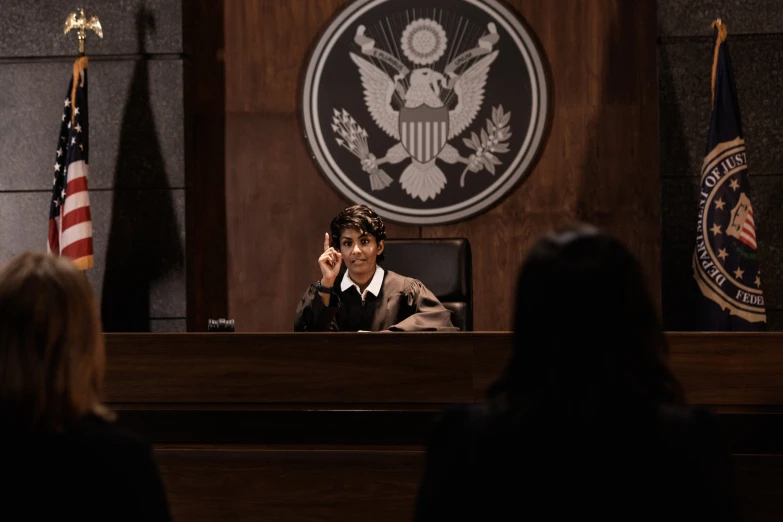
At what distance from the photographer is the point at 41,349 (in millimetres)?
1094

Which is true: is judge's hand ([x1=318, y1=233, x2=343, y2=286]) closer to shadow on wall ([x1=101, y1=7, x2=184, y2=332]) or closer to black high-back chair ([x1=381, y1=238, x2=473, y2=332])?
black high-back chair ([x1=381, y1=238, x2=473, y2=332])

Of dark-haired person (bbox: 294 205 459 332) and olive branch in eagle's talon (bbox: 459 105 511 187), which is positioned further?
olive branch in eagle's talon (bbox: 459 105 511 187)

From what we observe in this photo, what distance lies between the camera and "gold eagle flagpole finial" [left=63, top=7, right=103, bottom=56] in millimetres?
4148

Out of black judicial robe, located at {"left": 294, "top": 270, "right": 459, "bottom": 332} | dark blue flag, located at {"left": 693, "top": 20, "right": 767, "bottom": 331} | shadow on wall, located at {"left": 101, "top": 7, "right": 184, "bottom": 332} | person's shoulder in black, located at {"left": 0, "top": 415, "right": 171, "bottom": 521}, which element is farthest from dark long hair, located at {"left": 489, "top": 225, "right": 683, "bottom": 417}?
shadow on wall, located at {"left": 101, "top": 7, "right": 184, "bottom": 332}

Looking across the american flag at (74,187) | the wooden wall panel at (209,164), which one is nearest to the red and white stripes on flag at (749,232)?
the wooden wall panel at (209,164)

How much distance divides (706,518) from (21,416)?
31.8 inches

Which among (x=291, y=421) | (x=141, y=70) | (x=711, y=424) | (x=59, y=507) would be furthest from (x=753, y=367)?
(x=141, y=70)

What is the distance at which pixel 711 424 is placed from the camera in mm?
953

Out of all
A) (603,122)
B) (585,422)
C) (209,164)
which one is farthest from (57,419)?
(603,122)

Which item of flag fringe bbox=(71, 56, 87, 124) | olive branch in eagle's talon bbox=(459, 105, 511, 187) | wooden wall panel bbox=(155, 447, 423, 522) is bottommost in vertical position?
wooden wall panel bbox=(155, 447, 423, 522)

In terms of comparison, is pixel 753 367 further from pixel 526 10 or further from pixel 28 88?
pixel 28 88

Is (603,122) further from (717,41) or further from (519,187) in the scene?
(717,41)

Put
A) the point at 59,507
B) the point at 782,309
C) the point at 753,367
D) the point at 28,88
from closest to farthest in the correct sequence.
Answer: the point at 59,507, the point at 753,367, the point at 782,309, the point at 28,88

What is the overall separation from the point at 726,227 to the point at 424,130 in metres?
1.57
